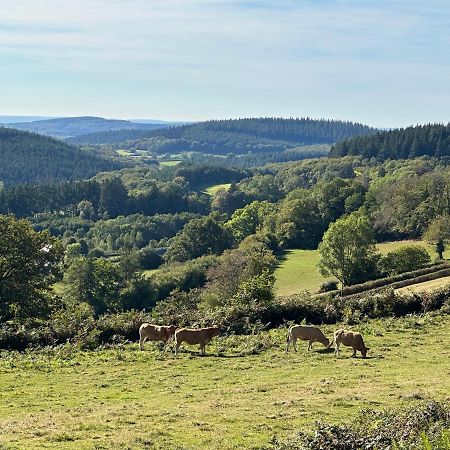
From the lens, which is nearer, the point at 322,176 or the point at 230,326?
the point at 230,326

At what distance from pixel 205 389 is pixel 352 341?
22.6 ft

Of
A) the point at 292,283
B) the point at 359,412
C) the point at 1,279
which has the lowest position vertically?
the point at 292,283

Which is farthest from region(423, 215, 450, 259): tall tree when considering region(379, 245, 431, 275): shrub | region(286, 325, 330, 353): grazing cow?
region(286, 325, 330, 353): grazing cow

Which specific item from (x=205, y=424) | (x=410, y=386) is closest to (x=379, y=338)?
(x=410, y=386)

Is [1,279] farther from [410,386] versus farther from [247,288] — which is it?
[410,386]

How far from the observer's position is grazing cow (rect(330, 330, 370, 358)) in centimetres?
2267

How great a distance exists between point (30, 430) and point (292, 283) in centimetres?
6797

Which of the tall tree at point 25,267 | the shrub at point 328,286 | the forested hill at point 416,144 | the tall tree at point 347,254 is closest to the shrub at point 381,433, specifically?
the tall tree at point 25,267

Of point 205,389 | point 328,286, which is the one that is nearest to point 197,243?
point 328,286

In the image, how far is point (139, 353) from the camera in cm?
2392

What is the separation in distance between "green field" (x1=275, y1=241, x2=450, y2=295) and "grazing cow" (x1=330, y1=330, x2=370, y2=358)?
46.9 m

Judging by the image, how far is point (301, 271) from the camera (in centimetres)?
8750

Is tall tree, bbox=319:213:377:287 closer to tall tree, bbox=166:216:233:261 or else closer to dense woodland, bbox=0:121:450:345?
dense woodland, bbox=0:121:450:345

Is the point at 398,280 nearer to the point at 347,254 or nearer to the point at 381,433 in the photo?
the point at 347,254
